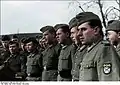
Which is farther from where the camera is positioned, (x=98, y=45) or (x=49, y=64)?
(x=49, y=64)

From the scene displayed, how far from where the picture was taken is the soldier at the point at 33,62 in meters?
7.57

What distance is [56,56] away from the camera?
719 centimetres

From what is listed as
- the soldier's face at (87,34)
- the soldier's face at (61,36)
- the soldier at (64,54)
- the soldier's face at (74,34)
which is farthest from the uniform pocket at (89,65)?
the soldier's face at (61,36)

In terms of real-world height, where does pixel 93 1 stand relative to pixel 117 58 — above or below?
above

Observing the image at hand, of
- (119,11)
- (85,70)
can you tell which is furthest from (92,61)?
(119,11)

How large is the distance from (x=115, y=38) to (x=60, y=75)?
1.41 metres

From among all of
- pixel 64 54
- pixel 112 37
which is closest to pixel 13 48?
pixel 64 54

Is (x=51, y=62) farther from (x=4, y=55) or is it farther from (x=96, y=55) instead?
(x=96, y=55)

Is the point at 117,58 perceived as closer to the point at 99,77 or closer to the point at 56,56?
the point at 99,77

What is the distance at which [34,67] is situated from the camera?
300 inches

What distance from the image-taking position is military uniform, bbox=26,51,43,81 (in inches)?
297

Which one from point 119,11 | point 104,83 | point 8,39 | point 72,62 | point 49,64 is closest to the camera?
point 104,83

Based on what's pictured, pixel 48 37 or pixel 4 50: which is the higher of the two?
pixel 48 37

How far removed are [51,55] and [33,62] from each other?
2.36ft
